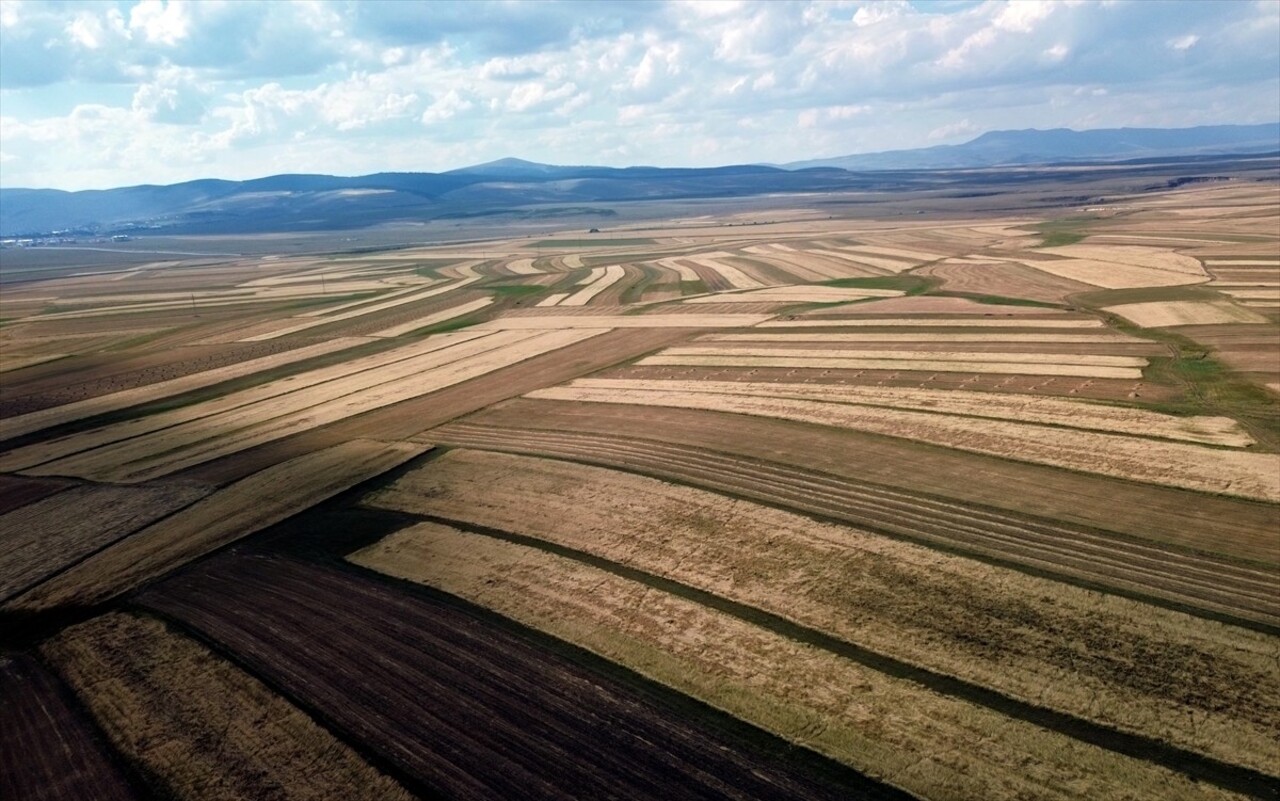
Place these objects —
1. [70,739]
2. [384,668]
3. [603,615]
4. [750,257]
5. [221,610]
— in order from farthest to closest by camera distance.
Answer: [750,257], [221,610], [603,615], [384,668], [70,739]

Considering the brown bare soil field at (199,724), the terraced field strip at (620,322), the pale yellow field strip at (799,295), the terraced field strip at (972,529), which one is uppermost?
the pale yellow field strip at (799,295)

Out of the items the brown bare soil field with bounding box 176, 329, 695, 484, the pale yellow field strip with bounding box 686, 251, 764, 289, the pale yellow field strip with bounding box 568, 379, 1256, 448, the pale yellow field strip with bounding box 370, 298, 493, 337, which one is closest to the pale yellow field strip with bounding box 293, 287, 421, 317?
the pale yellow field strip with bounding box 370, 298, 493, 337

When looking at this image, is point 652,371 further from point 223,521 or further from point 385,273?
point 385,273

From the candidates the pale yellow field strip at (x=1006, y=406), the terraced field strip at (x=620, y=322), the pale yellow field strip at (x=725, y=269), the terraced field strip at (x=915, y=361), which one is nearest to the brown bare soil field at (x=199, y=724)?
the pale yellow field strip at (x=1006, y=406)

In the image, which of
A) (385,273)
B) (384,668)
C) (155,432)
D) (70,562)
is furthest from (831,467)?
(385,273)

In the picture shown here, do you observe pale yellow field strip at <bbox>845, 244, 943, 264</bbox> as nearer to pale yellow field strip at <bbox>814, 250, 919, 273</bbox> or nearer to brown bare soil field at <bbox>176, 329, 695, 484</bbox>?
pale yellow field strip at <bbox>814, 250, 919, 273</bbox>

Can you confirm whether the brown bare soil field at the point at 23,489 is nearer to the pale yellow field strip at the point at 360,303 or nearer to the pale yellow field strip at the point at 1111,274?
the pale yellow field strip at the point at 360,303

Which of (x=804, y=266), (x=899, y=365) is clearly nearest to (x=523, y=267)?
(x=804, y=266)
